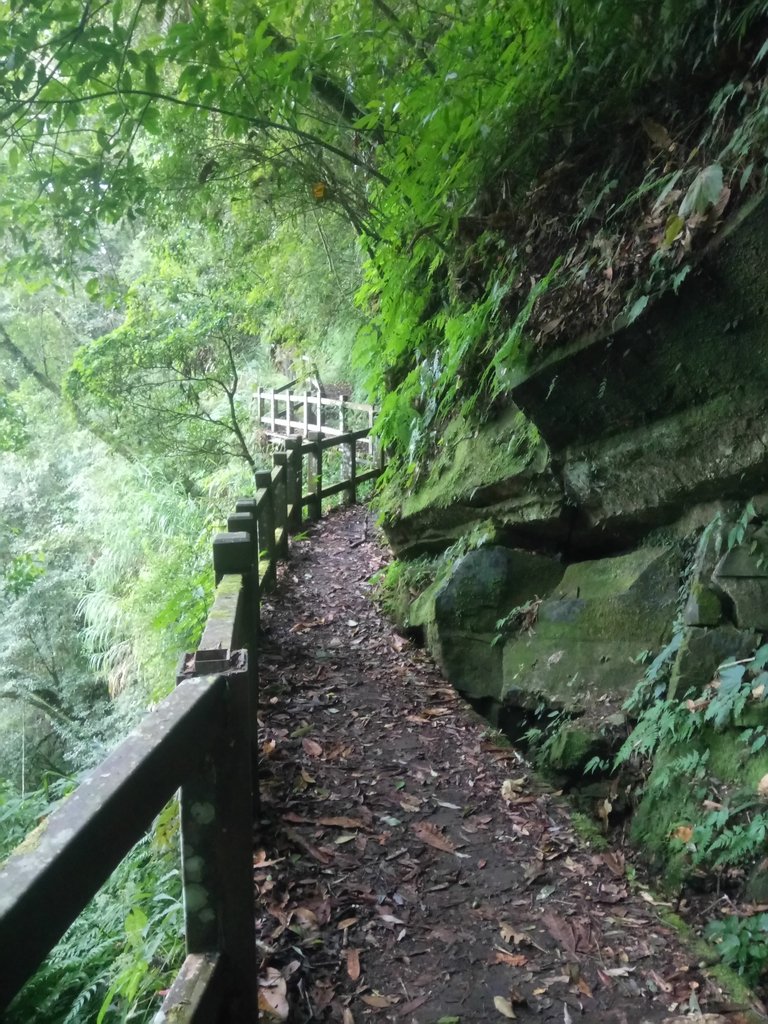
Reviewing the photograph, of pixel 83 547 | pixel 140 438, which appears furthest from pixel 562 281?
pixel 83 547

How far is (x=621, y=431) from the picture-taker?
182 inches

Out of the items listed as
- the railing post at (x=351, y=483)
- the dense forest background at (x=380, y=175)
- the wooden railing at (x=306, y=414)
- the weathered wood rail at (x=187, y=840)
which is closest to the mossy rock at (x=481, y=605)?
the dense forest background at (x=380, y=175)

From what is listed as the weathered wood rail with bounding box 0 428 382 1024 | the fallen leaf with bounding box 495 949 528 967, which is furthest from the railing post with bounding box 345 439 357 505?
the fallen leaf with bounding box 495 949 528 967

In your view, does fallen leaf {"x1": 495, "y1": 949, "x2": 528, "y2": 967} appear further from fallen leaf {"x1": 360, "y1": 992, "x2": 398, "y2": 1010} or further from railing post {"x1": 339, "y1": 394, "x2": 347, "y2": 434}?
railing post {"x1": 339, "y1": 394, "x2": 347, "y2": 434}

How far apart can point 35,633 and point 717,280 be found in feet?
54.2

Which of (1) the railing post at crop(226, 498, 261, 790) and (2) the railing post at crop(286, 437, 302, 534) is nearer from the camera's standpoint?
(1) the railing post at crop(226, 498, 261, 790)

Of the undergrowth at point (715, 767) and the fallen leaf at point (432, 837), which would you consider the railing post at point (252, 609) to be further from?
the undergrowth at point (715, 767)

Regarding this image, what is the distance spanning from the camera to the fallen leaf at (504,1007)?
2.70 metres

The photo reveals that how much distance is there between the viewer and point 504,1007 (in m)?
2.73

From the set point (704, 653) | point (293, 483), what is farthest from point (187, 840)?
point (293, 483)

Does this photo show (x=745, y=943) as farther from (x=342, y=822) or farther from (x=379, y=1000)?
(x=342, y=822)

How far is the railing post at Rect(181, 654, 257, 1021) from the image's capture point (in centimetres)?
207

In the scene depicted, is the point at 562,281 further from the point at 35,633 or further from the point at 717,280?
the point at 35,633

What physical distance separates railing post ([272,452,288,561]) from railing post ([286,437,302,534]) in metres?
0.27
